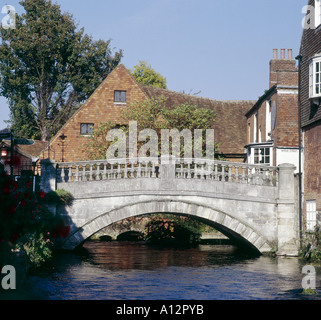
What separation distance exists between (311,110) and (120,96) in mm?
12856

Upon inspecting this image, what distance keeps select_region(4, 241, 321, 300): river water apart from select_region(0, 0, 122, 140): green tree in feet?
67.5

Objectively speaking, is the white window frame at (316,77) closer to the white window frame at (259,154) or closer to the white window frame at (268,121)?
the white window frame at (259,154)

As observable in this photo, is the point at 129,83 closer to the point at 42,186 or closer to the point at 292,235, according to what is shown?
the point at 42,186

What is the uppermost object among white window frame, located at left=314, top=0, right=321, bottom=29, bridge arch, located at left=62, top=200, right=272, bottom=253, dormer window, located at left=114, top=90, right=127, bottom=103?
white window frame, located at left=314, top=0, right=321, bottom=29

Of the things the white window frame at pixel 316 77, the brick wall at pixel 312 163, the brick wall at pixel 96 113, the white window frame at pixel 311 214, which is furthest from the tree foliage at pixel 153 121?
the white window frame at pixel 316 77

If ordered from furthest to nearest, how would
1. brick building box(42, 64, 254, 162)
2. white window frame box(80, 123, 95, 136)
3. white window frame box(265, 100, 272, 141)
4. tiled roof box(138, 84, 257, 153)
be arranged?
tiled roof box(138, 84, 257, 153), white window frame box(80, 123, 95, 136), brick building box(42, 64, 254, 162), white window frame box(265, 100, 272, 141)

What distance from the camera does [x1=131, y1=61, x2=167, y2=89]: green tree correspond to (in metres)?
45.9

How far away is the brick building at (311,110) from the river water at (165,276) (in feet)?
8.03

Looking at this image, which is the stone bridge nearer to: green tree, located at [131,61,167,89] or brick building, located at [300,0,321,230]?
brick building, located at [300,0,321,230]

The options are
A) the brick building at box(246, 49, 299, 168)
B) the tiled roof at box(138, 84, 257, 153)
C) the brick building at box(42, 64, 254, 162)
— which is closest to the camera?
the brick building at box(246, 49, 299, 168)

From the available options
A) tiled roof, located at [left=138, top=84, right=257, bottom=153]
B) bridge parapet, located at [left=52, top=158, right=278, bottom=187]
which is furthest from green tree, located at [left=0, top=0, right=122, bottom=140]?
bridge parapet, located at [left=52, top=158, right=278, bottom=187]

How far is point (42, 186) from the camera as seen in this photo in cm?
2153

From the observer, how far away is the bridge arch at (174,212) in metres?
21.4

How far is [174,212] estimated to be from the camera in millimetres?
21531
